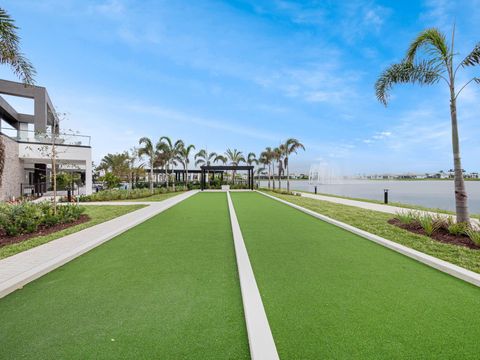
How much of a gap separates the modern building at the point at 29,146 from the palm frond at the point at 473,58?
19.2 meters

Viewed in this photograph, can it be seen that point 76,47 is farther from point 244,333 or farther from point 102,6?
point 244,333

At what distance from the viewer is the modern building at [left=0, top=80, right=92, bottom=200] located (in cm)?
1581

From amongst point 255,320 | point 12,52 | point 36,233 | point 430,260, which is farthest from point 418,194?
point 12,52

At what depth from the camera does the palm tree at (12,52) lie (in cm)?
652

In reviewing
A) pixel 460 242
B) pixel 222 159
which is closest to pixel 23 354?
pixel 460 242

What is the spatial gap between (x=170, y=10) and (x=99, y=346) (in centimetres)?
1261

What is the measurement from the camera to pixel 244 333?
2449 mm

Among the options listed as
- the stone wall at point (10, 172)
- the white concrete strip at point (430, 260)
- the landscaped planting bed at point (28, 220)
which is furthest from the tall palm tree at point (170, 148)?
the white concrete strip at point (430, 260)

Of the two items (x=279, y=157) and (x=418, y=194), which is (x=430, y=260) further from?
(x=279, y=157)

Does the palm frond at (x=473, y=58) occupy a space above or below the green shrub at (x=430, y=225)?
above

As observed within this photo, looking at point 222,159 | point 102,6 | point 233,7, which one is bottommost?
point 222,159

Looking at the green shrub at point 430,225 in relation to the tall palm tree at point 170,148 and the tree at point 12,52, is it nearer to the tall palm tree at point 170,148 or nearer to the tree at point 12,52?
the tree at point 12,52

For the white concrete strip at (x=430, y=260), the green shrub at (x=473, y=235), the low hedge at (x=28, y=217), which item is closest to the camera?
the white concrete strip at (x=430, y=260)

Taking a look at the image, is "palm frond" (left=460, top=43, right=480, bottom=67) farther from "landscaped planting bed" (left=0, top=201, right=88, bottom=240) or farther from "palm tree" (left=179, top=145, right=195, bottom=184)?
"palm tree" (left=179, top=145, right=195, bottom=184)
